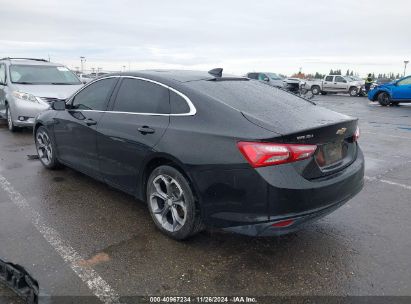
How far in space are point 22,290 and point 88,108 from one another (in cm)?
255

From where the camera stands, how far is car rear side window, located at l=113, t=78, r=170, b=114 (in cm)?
369

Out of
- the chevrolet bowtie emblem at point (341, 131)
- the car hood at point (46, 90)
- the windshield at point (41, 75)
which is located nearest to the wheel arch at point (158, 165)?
the chevrolet bowtie emblem at point (341, 131)

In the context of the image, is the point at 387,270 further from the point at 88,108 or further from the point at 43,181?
the point at 43,181

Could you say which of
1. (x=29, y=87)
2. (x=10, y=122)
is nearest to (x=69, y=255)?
(x=29, y=87)

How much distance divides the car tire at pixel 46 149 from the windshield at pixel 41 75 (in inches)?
152

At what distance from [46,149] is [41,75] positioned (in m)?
4.50

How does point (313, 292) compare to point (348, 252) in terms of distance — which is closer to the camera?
point (313, 292)

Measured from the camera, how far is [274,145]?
113 inches

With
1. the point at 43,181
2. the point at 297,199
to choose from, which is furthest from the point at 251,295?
the point at 43,181

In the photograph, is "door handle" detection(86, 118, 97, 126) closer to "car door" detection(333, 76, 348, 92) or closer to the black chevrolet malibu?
the black chevrolet malibu

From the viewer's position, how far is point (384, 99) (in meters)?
19.9

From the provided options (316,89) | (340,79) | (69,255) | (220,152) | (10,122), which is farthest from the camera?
(316,89)

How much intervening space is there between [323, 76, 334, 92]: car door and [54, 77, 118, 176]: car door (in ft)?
96.2

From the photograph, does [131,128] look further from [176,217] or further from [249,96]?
[249,96]
